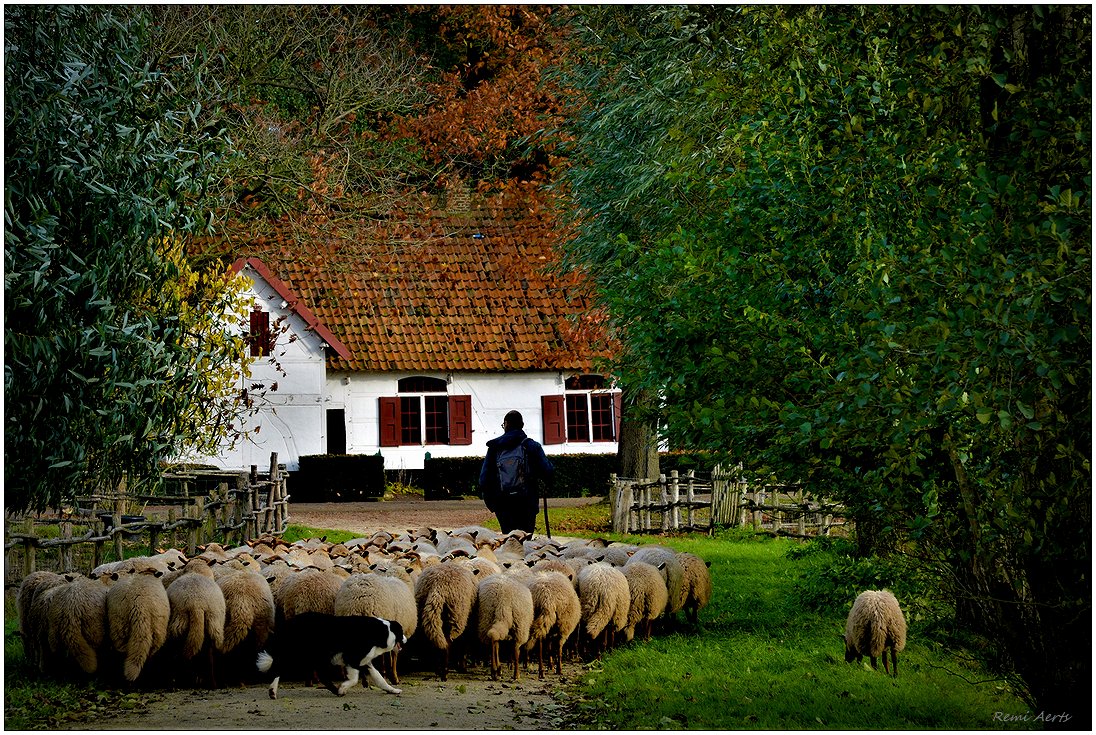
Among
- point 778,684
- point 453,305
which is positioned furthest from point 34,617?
point 453,305

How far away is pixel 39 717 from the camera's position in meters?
8.12

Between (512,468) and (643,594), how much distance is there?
3.81 meters

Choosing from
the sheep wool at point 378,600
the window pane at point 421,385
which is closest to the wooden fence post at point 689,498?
the window pane at point 421,385

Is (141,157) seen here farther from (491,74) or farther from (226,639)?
(491,74)

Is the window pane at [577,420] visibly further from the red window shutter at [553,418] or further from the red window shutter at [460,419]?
the red window shutter at [460,419]

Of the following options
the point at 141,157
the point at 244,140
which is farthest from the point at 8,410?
the point at 244,140

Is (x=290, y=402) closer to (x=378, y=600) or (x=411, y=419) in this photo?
(x=411, y=419)

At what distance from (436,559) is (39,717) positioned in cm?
392

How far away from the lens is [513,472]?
1454cm

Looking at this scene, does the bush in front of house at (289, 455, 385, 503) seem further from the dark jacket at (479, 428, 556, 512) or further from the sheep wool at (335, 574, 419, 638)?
the sheep wool at (335, 574, 419, 638)

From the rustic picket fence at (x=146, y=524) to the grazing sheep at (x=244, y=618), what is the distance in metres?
2.80

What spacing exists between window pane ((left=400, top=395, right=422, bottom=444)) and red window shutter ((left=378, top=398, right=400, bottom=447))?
0.90 feet

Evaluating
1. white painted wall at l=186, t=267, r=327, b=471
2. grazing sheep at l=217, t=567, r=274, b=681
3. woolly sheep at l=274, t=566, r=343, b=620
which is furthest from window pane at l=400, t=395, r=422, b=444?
grazing sheep at l=217, t=567, r=274, b=681

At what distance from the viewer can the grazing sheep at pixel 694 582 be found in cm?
1172
